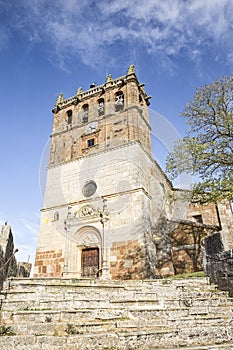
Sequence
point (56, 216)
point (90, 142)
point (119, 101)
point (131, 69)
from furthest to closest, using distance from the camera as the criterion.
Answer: point (131, 69) < point (119, 101) < point (90, 142) < point (56, 216)

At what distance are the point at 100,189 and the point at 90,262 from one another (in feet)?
13.8

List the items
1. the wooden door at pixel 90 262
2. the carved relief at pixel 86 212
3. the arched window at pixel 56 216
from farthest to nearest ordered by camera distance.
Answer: the arched window at pixel 56 216 → the carved relief at pixel 86 212 → the wooden door at pixel 90 262

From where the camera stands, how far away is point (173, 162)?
11.6 metres

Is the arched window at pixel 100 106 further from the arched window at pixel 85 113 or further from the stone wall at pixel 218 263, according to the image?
the stone wall at pixel 218 263

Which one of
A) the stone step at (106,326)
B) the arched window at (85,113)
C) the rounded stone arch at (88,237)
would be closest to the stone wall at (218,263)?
the stone step at (106,326)

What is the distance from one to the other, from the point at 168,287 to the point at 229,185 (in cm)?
476

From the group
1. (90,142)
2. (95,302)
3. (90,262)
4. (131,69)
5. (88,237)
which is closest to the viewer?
(95,302)

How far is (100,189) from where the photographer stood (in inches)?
598

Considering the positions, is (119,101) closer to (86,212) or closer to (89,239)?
(86,212)

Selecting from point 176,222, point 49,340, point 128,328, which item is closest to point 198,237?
point 176,222

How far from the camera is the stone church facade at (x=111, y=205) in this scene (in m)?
13.2

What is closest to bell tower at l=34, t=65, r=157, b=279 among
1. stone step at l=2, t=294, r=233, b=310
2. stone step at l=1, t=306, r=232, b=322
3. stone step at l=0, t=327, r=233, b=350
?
stone step at l=2, t=294, r=233, b=310

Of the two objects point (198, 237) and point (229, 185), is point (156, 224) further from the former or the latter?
point (229, 185)

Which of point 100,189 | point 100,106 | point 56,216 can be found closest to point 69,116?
point 100,106
